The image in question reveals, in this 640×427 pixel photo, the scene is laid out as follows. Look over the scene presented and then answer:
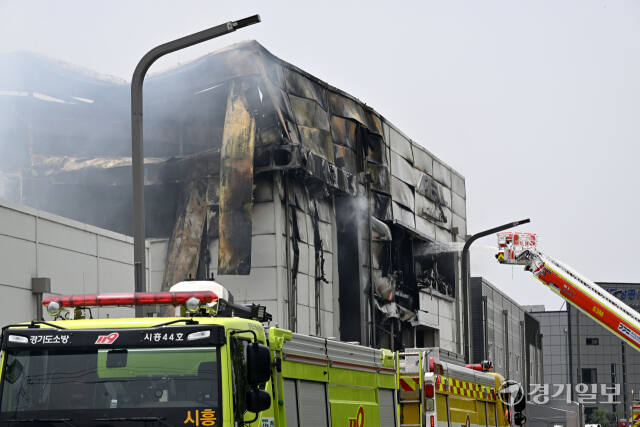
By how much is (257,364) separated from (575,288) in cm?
2386

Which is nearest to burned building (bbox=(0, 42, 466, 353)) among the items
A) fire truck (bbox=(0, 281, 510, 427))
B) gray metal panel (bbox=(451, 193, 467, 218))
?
gray metal panel (bbox=(451, 193, 467, 218))

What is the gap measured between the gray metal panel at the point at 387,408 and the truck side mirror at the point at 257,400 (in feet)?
16.5

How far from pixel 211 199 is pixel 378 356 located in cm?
2171

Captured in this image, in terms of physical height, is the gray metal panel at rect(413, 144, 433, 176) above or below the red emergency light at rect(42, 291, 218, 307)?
above

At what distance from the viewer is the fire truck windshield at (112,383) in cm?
943

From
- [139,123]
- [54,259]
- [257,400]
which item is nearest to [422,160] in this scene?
[54,259]

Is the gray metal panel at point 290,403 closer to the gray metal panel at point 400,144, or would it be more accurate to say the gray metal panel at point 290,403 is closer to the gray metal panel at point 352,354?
the gray metal panel at point 352,354

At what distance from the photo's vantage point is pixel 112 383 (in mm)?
9547

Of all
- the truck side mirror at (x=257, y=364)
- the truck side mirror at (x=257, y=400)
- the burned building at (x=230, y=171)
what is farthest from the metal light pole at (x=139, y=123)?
the burned building at (x=230, y=171)

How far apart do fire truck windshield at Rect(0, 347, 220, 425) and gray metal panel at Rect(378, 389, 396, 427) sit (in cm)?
559

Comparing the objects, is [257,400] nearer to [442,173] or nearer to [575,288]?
[575,288]

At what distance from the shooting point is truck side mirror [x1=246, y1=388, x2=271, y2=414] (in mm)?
9820

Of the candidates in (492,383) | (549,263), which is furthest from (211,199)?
(492,383)

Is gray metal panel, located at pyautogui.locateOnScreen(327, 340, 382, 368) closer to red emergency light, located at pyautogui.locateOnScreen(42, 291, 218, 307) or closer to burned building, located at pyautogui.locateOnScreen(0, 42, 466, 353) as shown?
red emergency light, located at pyautogui.locateOnScreen(42, 291, 218, 307)
